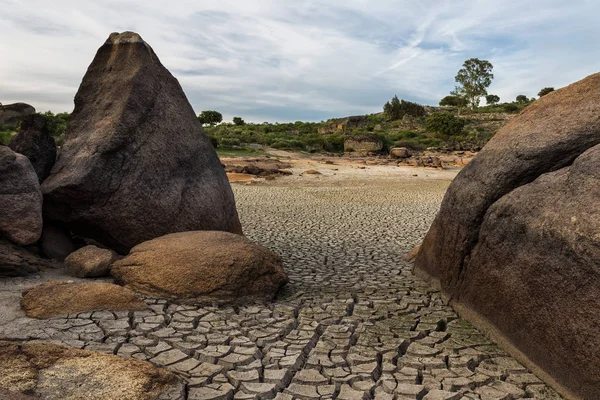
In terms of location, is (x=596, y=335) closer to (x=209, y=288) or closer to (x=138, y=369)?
(x=138, y=369)

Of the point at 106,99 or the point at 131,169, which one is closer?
the point at 131,169

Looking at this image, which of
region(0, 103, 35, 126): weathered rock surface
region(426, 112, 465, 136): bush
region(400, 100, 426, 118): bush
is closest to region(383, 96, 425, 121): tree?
region(400, 100, 426, 118): bush

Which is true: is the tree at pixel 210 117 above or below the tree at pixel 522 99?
below

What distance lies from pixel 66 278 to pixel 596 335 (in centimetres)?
544

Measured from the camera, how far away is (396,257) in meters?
8.09

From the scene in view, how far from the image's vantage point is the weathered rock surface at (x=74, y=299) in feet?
15.2

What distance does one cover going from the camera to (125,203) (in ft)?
21.7

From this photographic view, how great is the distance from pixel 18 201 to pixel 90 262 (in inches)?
46.8

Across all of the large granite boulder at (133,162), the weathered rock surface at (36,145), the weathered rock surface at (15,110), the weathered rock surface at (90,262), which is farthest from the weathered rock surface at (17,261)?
the weathered rock surface at (15,110)

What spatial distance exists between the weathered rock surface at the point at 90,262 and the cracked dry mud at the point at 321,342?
1.15 meters

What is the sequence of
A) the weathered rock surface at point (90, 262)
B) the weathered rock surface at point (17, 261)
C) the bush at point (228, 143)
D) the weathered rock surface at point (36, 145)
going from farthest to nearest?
the bush at point (228, 143), the weathered rock surface at point (36, 145), the weathered rock surface at point (90, 262), the weathered rock surface at point (17, 261)

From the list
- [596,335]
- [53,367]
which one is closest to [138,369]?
[53,367]

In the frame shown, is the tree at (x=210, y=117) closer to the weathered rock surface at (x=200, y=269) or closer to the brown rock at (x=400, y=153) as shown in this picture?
the brown rock at (x=400, y=153)

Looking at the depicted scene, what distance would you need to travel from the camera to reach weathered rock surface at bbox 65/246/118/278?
19.1ft
